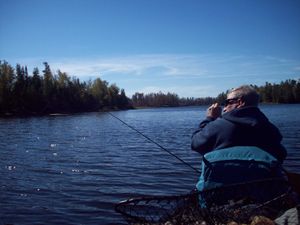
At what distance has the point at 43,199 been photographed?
987 cm

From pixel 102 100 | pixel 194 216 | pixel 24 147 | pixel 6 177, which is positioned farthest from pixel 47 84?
pixel 194 216

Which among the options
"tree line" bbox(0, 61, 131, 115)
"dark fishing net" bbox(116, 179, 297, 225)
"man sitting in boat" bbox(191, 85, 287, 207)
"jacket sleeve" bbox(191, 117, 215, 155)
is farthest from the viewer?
"tree line" bbox(0, 61, 131, 115)

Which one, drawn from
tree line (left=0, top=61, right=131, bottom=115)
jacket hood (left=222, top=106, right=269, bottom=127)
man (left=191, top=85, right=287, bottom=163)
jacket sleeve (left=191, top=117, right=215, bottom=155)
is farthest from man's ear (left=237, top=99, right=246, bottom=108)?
tree line (left=0, top=61, right=131, bottom=115)

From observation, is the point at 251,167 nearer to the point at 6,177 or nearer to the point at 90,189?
the point at 90,189

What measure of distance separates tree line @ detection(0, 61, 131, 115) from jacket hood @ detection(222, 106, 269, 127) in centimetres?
8626

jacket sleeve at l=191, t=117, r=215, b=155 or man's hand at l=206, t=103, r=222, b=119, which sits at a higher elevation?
man's hand at l=206, t=103, r=222, b=119

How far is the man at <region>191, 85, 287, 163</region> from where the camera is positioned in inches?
173

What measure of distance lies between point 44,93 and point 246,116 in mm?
98321

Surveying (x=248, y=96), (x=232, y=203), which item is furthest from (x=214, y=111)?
(x=232, y=203)

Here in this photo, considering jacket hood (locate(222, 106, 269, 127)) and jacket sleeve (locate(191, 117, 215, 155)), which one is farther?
jacket sleeve (locate(191, 117, 215, 155))

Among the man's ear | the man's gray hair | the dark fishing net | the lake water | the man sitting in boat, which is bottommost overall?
the lake water

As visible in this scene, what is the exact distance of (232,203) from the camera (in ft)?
14.5

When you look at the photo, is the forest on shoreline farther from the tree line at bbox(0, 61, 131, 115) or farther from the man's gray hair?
the man's gray hair

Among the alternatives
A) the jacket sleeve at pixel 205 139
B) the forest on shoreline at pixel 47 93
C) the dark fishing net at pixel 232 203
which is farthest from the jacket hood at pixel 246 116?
the forest on shoreline at pixel 47 93
